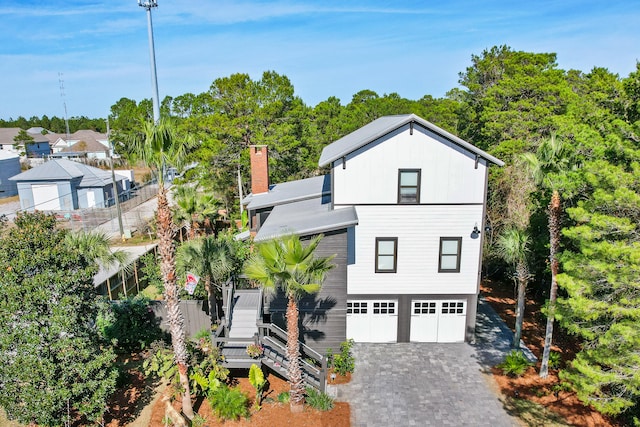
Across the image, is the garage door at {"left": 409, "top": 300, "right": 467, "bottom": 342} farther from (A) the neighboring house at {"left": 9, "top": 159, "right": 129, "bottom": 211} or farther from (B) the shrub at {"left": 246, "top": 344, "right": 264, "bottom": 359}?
(A) the neighboring house at {"left": 9, "top": 159, "right": 129, "bottom": 211}

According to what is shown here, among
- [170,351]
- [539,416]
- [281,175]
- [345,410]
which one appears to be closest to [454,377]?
[539,416]

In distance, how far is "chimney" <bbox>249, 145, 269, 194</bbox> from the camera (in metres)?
22.0

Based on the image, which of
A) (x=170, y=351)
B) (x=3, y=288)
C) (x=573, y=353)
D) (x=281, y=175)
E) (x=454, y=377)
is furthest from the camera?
(x=281, y=175)

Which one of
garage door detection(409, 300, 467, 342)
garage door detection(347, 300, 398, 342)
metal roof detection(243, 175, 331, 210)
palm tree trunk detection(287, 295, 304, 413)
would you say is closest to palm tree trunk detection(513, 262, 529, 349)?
garage door detection(409, 300, 467, 342)

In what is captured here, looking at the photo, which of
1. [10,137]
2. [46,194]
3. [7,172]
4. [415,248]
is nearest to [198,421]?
[415,248]

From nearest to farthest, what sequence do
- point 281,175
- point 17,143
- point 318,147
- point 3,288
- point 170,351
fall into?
1. point 3,288
2. point 170,351
3. point 281,175
4. point 318,147
5. point 17,143

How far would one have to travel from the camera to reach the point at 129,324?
15570 mm

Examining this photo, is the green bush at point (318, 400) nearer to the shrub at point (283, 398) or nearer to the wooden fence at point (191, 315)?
the shrub at point (283, 398)

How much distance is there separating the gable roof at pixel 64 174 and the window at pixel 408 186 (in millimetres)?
33161

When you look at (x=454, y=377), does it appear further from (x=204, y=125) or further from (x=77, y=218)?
(x=77, y=218)

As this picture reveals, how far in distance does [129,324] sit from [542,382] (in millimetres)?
14714

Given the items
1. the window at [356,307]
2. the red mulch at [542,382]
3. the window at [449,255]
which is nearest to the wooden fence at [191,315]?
the window at [356,307]

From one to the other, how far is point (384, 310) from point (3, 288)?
1198cm

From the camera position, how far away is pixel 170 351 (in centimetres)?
1314
